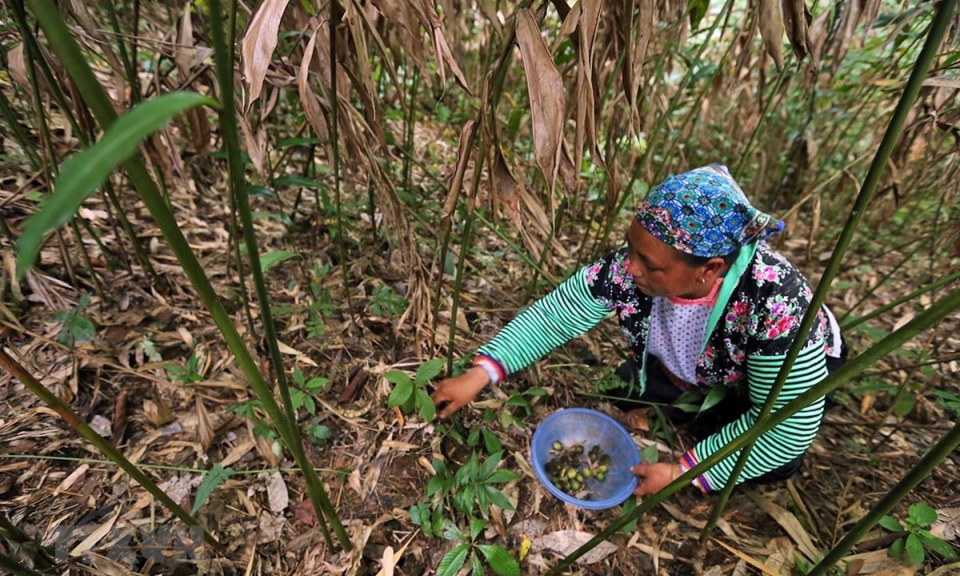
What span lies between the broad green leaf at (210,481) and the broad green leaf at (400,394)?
331mm

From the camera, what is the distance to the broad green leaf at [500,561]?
88cm

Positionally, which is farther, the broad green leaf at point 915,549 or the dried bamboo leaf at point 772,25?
the broad green leaf at point 915,549

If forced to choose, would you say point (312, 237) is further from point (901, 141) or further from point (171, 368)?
point (901, 141)

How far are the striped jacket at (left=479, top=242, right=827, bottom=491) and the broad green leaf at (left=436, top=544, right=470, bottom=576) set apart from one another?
38 cm

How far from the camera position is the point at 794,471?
46.1 inches

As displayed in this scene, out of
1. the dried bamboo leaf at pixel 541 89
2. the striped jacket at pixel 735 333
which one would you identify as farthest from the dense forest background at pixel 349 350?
the striped jacket at pixel 735 333

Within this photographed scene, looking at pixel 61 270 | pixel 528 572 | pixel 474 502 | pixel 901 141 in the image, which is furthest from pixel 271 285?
pixel 901 141

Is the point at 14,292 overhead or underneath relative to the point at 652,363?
overhead

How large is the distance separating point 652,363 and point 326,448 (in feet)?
2.89

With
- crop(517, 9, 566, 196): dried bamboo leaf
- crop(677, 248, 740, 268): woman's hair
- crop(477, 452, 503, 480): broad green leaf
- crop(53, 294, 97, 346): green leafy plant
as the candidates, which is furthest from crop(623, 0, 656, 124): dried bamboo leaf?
crop(53, 294, 97, 346): green leafy plant

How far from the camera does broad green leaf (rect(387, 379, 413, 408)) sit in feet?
3.01

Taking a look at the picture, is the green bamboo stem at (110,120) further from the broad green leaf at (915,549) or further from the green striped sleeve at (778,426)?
the broad green leaf at (915,549)

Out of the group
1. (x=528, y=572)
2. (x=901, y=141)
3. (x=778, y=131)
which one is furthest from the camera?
(x=778, y=131)

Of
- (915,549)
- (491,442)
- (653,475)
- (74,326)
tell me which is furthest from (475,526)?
(74,326)
